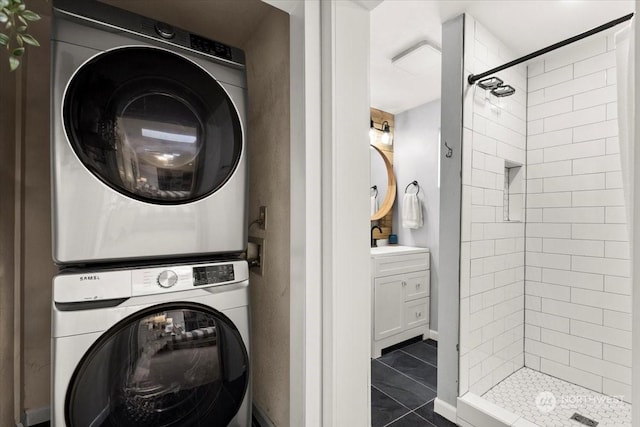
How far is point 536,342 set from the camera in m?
2.38

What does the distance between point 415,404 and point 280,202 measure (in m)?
1.63

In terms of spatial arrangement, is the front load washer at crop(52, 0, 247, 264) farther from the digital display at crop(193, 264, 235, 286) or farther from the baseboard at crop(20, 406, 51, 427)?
the baseboard at crop(20, 406, 51, 427)

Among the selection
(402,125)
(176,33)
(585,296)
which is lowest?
(585,296)

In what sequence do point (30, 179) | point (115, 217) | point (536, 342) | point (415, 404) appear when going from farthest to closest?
1. point (536, 342)
2. point (415, 404)
3. point (30, 179)
4. point (115, 217)

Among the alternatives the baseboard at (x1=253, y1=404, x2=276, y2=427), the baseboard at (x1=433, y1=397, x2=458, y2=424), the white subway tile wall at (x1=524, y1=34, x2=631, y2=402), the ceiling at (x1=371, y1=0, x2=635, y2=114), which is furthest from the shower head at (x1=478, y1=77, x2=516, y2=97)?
the baseboard at (x1=253, y1=404, x2=276, y2=427)

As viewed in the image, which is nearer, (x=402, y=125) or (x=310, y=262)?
(x=310, y=262)

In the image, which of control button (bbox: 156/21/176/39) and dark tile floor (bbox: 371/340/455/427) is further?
dark tile floor (bbox: 371/340/455/427)

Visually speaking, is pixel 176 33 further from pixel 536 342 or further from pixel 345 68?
pixel 536 342

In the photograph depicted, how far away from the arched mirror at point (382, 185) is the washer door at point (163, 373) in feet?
8.14

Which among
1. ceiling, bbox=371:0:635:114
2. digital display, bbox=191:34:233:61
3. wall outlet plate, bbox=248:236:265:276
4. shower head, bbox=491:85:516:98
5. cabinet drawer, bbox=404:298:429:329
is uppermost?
ceiling, bbox=371:0:635:114

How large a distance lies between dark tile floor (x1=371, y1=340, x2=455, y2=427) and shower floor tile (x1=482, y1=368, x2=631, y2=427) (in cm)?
40

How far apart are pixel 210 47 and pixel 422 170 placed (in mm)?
2536

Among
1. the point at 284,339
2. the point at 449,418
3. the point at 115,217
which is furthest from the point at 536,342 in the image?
the point at 115,217

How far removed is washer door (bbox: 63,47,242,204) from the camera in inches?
35.7
